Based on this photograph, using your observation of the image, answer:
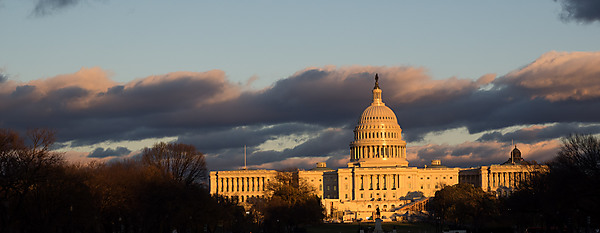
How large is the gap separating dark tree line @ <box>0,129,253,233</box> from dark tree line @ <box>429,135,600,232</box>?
35.4 m

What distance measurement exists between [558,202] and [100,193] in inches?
1828

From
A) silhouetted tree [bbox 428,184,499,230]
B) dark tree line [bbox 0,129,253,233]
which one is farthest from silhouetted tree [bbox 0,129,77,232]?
silhouetted tree [bbox 428,184,499,230]

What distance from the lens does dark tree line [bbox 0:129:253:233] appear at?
3792 inches

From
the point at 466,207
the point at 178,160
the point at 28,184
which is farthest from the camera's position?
the point at 466,207

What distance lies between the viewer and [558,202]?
364 feet

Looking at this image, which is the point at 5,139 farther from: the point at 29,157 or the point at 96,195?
the point at 96,195

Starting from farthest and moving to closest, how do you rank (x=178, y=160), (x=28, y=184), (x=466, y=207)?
1. (x=466, y=207)
2. (x=178, y=160)
3. (x=28, y=184)

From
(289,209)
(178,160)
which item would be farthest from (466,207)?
(178,160)

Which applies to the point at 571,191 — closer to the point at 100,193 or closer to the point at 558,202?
the point at 558,202

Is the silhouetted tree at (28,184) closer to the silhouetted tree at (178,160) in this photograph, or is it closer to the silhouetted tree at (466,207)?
the silhouetted tree at (178,160)

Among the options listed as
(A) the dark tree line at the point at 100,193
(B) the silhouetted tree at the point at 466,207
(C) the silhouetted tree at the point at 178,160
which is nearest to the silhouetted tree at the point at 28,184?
(A) the dark tree line at the point at 100,193

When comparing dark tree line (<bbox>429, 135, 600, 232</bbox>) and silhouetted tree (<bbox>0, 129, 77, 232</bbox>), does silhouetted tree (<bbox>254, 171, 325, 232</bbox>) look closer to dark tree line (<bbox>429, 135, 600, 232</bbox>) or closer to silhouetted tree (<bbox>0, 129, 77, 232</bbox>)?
dark tree line (<bbox>429, 135, 600, 232</bbox>)

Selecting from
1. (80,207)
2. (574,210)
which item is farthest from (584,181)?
(80,207)

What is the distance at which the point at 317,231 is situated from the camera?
A: 15500 centimetres
